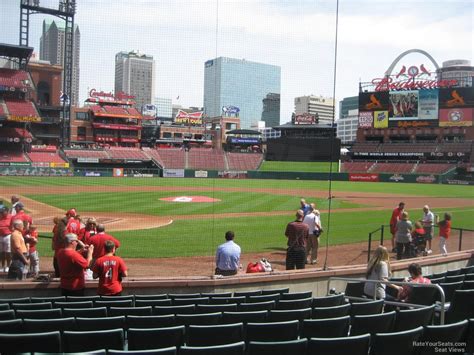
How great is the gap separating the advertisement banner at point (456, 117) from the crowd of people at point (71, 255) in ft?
213

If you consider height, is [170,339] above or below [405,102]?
below

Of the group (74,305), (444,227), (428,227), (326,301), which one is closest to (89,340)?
(74,305)

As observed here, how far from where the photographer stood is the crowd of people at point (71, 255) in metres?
6.76

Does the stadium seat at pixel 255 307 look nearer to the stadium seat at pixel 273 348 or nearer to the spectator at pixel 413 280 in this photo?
the spectator at pixel 413 280

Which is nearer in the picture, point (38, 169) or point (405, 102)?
point (38, 169)

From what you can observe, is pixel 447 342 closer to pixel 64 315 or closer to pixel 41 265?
pixel 64 315

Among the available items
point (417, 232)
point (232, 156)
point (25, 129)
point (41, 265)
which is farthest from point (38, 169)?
point (417, 232)

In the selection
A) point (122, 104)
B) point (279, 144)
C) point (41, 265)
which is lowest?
point (41, 265)

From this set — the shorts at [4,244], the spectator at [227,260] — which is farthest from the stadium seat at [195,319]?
the shorts at [4,244]

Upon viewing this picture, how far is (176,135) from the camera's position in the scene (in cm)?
10300

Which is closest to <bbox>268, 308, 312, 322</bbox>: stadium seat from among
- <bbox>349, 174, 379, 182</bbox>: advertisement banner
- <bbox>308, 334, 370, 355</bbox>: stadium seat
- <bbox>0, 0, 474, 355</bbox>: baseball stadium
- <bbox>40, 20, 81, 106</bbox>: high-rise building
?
<bbox>0, 0, 474, 355</bbox>: baseball stadium

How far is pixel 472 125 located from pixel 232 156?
32986 millimetres

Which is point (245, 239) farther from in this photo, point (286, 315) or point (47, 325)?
point (47, 325)

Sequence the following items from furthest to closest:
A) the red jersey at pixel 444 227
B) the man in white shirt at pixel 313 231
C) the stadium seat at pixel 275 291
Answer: the red jersey at pixel 444 227, the man in white shirt at pixel 313 231, the stadium seat at pixel 275 291
